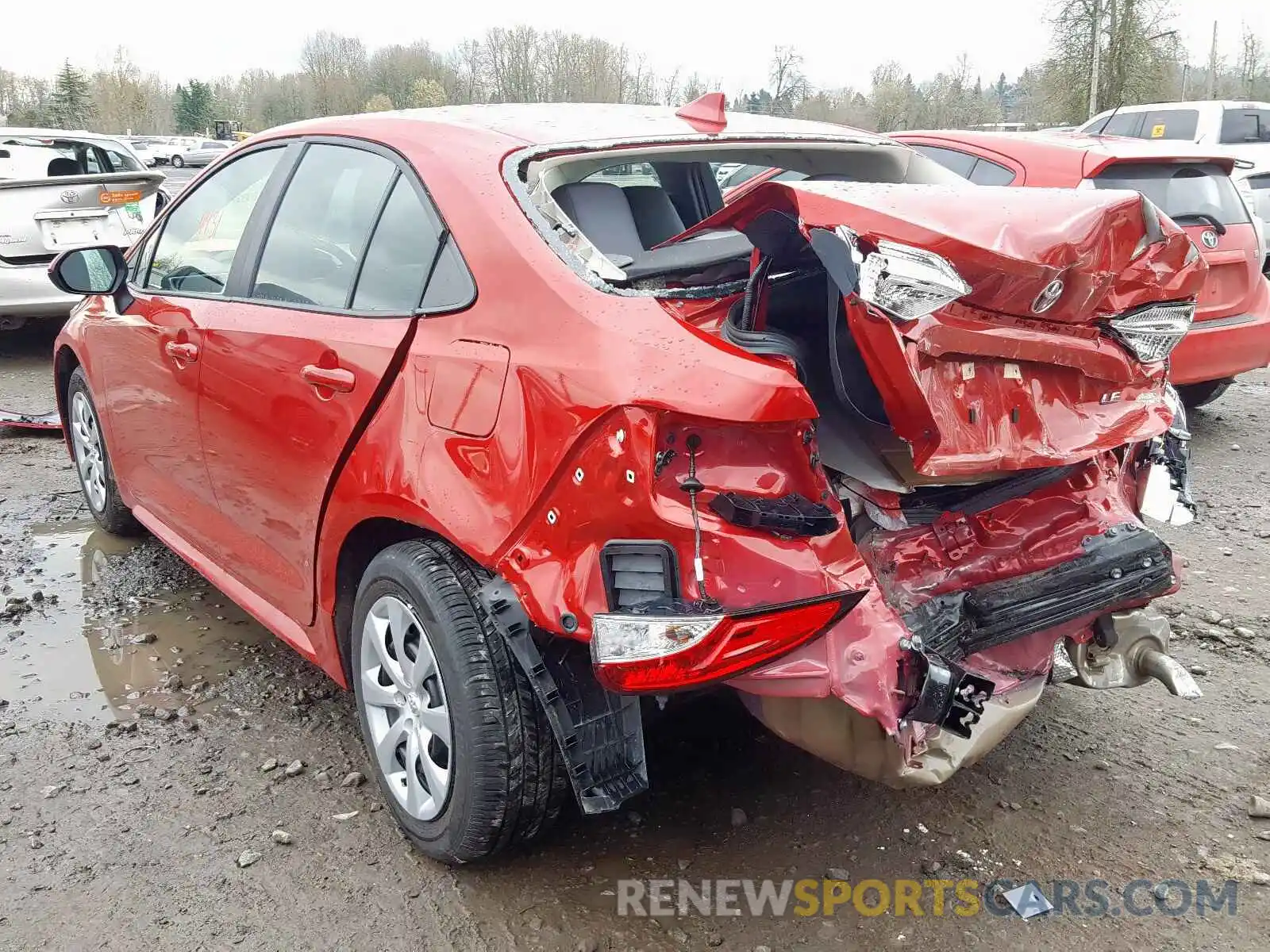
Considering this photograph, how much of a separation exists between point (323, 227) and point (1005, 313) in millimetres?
1791

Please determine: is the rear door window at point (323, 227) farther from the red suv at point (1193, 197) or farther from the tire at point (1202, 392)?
the tire at point (1202, 392)

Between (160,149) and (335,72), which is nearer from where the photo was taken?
(160,149)

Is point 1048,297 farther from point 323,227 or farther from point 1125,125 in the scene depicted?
point 1125,125

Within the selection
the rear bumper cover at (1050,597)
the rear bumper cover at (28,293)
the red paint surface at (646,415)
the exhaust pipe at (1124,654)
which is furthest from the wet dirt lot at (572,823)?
the rear bumper cover at (28,293)

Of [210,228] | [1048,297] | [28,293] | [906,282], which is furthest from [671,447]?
[28,293]

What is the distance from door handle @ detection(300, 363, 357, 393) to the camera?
254 cm

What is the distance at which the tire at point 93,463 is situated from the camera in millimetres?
4484

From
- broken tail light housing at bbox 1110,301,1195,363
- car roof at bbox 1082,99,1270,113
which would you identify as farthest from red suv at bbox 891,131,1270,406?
car roof at bbox 1082,99,1270,113

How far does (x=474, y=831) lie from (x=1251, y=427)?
5.90 meters

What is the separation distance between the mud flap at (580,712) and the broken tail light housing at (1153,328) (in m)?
1.43

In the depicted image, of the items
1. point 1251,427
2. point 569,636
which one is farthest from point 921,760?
point 1251,427

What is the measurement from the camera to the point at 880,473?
2336 millimetres

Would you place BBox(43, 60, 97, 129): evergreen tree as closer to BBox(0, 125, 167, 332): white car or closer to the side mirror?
BBox(0, 125, 167, 332): white car

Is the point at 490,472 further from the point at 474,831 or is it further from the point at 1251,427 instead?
the point at 1251,427
